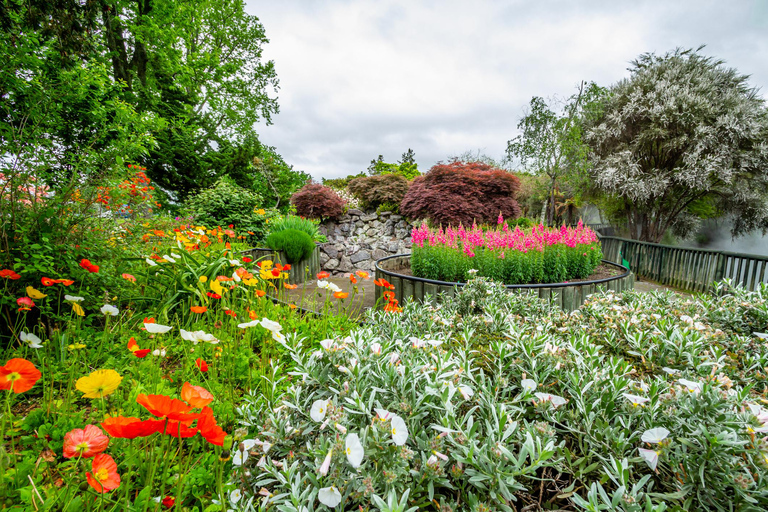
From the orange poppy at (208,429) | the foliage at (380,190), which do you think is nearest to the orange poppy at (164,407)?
the orange poppy at (208,429)

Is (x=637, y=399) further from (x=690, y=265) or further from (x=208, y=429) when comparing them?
(x=690, y=265)

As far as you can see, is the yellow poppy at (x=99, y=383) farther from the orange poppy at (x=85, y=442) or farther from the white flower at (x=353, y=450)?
the white flower at (x=353, y=450)

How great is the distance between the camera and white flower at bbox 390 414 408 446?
62cm

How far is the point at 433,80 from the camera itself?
33.1 feet

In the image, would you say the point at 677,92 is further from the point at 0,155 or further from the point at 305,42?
the point at 0,155

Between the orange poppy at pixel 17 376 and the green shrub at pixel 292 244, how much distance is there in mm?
5316

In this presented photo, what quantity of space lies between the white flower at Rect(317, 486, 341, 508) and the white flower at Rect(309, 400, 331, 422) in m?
0.15

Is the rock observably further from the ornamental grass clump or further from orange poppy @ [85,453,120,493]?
orange poppy @ [85,453,120,493]

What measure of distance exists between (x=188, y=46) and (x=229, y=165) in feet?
16.9

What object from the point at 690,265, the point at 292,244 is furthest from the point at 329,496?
the point at 690,265

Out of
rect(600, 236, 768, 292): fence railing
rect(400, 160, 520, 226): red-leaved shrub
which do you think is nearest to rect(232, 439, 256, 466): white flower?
rect(600, 236, 768, 292): fence railing

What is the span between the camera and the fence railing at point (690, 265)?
18.7 feet

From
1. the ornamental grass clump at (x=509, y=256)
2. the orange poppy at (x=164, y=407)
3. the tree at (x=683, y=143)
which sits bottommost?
the ornamental grass clump at (x=509, y=256)

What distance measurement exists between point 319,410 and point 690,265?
8.67 m
